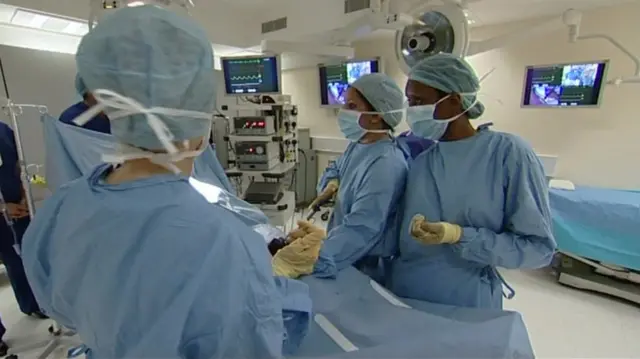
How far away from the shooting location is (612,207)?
8.84 ft

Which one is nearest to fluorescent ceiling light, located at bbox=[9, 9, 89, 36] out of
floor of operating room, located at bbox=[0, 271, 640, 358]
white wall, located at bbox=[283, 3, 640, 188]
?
floor of operating room, located at bbox=[0, 271, 640, 358]

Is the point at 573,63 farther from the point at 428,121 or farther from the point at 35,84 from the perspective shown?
the point at 35,84

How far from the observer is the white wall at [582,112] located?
10.7ft

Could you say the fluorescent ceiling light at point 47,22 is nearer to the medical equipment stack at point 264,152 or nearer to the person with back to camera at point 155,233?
the medical equipment stack at point 264,152

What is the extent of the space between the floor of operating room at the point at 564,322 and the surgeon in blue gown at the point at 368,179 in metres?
1.62

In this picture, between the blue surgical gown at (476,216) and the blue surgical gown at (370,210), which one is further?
the blue surgical gown at (370,210)

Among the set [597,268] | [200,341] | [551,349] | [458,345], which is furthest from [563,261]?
[200,341]

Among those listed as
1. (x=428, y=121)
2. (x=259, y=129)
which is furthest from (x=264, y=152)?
(x=428, y=121)

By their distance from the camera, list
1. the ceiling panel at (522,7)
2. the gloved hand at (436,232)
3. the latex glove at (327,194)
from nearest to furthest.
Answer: the gloved hand at (436,232) → the latex glove at (327,194) → the ceiling panel at (522,7)

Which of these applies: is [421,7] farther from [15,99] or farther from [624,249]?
[15,99]

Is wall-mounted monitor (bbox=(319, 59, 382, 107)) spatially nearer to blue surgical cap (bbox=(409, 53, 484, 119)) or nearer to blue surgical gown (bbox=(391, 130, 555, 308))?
blue surgical cap (bbox=(409, 53, 484, 119))

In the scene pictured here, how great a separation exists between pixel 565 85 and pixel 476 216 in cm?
295

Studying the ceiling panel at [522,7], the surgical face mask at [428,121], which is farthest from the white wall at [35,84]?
the ceiling panel at [522,7]

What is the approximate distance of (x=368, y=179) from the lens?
56.8 inches
